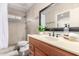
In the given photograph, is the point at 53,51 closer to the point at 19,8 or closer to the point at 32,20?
the point at 32,20

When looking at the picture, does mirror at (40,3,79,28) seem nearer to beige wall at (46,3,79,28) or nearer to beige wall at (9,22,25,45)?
beige wall at (46,3,79,28)

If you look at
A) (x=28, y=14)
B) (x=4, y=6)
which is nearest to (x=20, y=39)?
(x=28, y=14)

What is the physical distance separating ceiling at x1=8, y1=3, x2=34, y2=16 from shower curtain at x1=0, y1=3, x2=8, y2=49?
0.08m

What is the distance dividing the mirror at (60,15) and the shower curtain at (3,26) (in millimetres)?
684

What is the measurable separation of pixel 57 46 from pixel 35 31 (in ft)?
2.49

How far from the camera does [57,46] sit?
2.86 ft

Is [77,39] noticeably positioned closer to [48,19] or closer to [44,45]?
[44,45]

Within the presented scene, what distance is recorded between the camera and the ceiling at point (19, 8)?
137 cm

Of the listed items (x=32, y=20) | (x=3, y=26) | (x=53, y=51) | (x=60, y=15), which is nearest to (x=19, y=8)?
(x=32, y=20)

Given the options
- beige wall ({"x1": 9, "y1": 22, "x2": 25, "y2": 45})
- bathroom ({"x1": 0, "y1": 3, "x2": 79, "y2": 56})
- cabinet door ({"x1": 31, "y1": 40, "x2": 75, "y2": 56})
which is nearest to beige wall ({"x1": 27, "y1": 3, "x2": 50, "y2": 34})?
bathroom ({"x1": 0, "y1": 3, "x2": 79, "y2": 56})

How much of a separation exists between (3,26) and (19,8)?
0.41m

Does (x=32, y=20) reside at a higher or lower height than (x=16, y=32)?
higher

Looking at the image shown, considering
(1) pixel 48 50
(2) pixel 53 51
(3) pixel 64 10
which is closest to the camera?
(2) pixel 53 51

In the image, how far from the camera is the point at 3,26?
4.69ft
